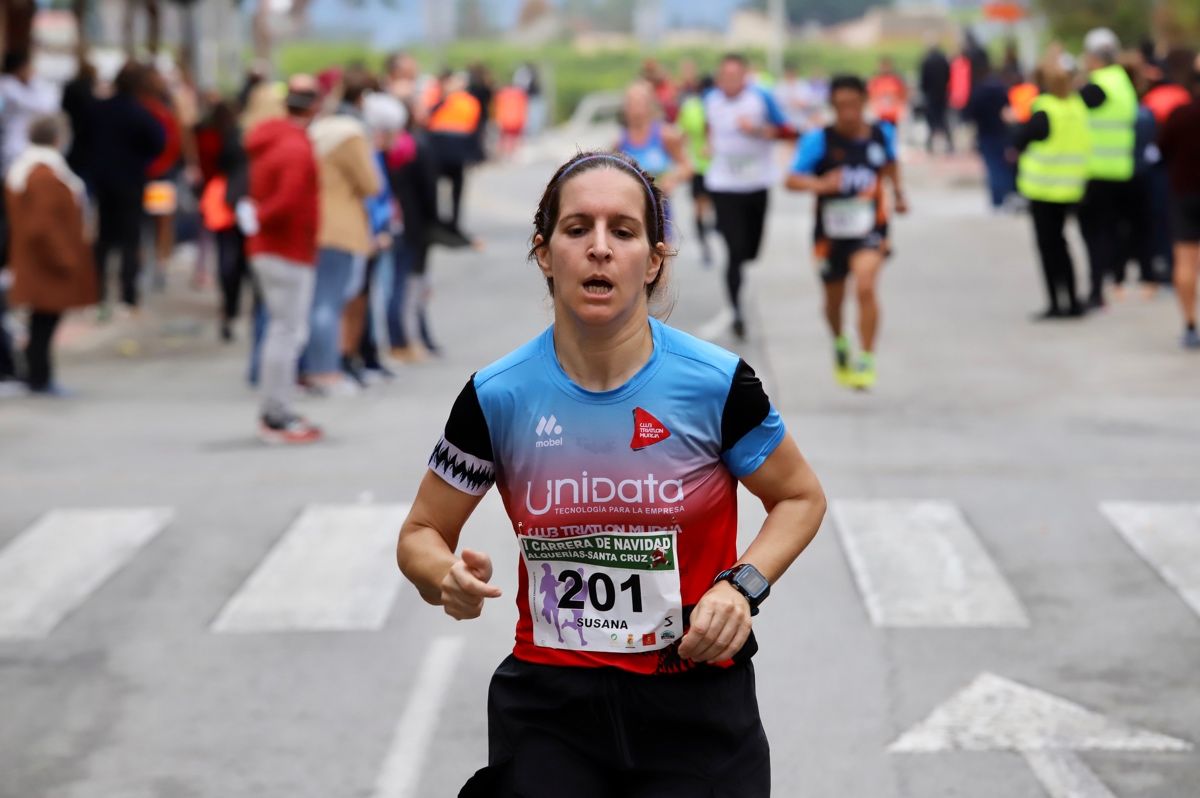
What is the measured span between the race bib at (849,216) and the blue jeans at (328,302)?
3.25 meters

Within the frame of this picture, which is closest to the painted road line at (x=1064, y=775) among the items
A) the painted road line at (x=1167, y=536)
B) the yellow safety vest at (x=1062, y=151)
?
the painted road line at (x=1167, y=536)

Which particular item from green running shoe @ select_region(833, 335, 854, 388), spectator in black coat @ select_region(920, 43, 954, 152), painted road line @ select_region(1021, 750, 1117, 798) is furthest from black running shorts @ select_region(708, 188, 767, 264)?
spectator in black coat @ select_region(920, 43, 954, 152)

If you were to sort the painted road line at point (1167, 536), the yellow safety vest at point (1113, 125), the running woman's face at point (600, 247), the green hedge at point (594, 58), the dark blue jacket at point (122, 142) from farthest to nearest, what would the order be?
the green hedge at point (594, 58) → the dark blue jacket at point (122, 142) → the yellow safety vest at point (1113, 125) → the painted road line at point (1167, 536) → the running woman's face at point (600, 247)

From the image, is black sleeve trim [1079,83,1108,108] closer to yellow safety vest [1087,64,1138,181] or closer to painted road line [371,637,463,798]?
yellow safety vest [1087,64,1138,181]

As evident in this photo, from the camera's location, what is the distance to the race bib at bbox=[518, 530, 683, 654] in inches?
156

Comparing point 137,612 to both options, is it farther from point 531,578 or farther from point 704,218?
point 704,218

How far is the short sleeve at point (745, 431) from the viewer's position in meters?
3.97

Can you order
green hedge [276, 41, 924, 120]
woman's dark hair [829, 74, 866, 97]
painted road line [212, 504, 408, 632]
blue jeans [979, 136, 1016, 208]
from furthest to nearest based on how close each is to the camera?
green hedge [276, 41, 924, 120] < blue jeans [979, 136, 1016, 208] < woman's dark hair [829, 74, 866, 97] < painted road line [212, 504, 408, 632]

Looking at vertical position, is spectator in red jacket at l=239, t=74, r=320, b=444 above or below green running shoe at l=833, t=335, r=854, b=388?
above

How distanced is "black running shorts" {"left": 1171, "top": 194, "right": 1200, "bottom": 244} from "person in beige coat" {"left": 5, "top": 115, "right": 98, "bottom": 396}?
316 inches

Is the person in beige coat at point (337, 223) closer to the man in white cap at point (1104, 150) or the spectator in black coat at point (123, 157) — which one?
the spectator in black coat at point (123, 157)

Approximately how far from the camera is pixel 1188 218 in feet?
51.3

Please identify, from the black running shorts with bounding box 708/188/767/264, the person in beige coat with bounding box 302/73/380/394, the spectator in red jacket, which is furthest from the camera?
the black running shorts with bounding box 708/188/767/264

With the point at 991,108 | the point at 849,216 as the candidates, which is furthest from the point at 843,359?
the point at 991,108
